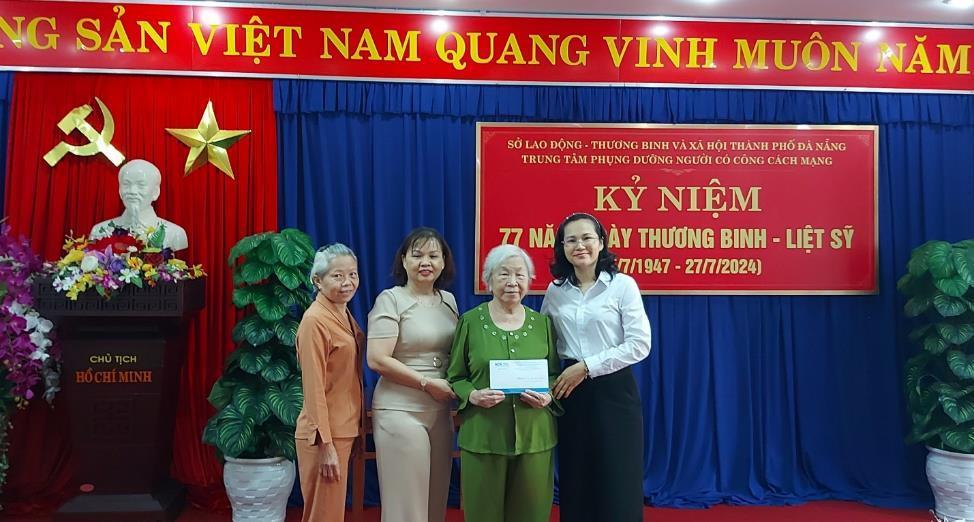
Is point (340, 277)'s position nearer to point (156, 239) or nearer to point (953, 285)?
point (156, 239)

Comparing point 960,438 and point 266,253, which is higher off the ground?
point 266,253

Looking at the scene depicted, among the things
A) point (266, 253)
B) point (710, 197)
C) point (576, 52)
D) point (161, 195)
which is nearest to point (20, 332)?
point (161, 195)

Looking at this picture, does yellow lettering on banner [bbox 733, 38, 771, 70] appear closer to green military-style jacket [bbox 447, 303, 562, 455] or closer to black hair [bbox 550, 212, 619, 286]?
black hair [bbox 550, 212, 619, 286]

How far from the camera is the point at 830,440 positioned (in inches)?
160

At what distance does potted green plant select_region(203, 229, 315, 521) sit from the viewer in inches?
130

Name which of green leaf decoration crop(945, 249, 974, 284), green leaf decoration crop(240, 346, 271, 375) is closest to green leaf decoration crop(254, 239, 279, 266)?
green leaf decoration crop(240, 346, 271, 375)

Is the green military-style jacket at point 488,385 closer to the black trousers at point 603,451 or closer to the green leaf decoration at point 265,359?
the black trousers at point 603,451

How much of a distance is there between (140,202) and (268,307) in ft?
3.04

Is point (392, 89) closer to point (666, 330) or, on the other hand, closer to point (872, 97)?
point (666, 330)

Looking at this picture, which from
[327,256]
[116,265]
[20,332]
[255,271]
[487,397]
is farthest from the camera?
[255,271]

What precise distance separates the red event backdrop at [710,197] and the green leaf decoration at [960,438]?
0.87 metres

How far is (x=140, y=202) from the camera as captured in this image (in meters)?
3.59

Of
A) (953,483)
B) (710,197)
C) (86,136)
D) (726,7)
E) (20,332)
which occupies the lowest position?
(953,483)

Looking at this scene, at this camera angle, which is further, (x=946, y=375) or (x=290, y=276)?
(x=946, y=375)
